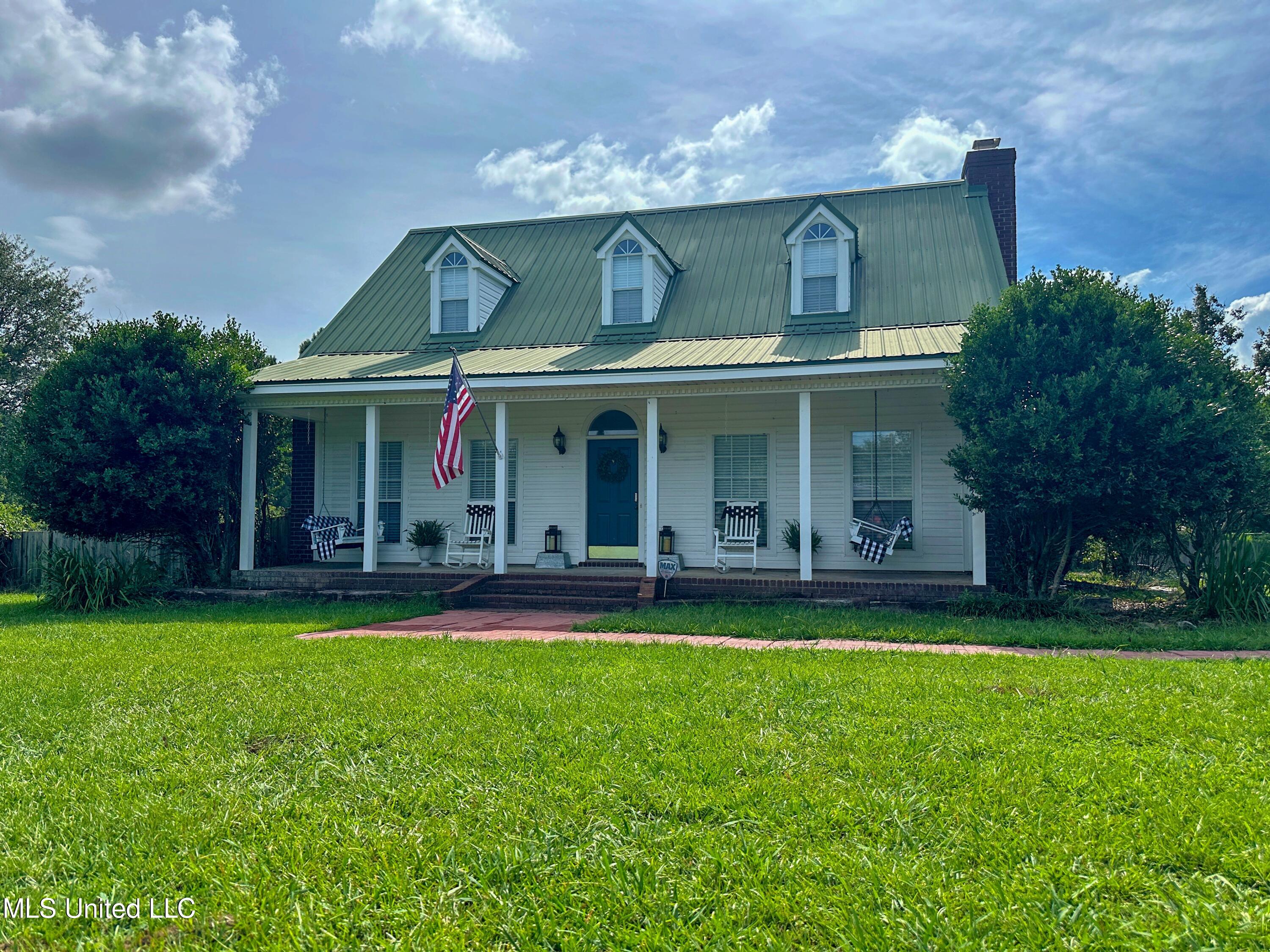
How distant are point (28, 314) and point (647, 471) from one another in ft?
114

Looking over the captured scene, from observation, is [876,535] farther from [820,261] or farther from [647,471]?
[820,261]

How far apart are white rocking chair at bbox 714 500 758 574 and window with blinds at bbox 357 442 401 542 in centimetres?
586

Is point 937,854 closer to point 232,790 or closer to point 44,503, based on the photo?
point 232,790

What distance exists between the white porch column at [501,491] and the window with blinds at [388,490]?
288 centimetres

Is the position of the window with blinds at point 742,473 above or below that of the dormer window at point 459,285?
below

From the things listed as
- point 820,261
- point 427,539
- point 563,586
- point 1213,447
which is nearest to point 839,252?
point 820,261

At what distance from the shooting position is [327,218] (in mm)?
14023

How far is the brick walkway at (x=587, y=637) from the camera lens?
22.1 feet

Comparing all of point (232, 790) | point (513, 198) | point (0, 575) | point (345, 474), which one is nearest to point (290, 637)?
point (232, 790)

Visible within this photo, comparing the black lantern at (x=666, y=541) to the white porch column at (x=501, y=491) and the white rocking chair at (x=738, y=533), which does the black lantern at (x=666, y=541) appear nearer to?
the white rocking chair at (x=738, y=533)

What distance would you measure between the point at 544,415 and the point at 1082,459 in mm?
8231

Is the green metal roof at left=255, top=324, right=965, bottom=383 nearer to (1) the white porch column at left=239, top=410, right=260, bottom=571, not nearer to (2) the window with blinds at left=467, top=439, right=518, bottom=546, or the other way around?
(1) the white porch column at left=239, top=410, right=260, bottom=571

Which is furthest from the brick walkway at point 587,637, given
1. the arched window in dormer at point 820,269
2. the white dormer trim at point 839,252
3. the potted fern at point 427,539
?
the arched window in dormer at point 820,269

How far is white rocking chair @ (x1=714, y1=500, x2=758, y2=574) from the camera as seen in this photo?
11820 mm
